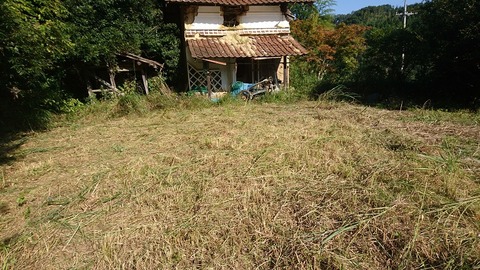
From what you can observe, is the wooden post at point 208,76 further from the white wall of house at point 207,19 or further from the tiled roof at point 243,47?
the white wall of house at point 207,19

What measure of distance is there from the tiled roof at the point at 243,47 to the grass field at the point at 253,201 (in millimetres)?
6379

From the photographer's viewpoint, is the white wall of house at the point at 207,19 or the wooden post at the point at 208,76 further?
the white wall of house at the point at 207,19

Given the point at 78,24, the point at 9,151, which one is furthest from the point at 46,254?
the point at 78,24

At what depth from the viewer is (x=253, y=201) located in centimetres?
328

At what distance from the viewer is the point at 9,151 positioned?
588 centimetres

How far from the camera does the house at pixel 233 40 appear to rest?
11617 millimetres

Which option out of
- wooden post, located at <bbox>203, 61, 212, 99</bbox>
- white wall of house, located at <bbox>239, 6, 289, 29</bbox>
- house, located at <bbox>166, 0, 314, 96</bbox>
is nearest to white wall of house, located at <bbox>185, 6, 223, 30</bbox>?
house, located at <bbox>166, 0, 314, 96</bbox>

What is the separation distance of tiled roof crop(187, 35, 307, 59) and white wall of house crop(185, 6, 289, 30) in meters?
0.47

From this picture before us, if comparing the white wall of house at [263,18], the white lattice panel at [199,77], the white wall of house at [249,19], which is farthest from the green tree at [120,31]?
the white wall of house at [263,18]

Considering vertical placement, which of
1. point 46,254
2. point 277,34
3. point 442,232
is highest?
point 277,34

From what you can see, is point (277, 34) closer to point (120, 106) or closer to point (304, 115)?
point (304, 115)

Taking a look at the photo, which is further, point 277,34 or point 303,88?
point 277,34

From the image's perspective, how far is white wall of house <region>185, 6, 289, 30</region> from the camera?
11.9m

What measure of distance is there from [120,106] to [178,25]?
564 centimetres
